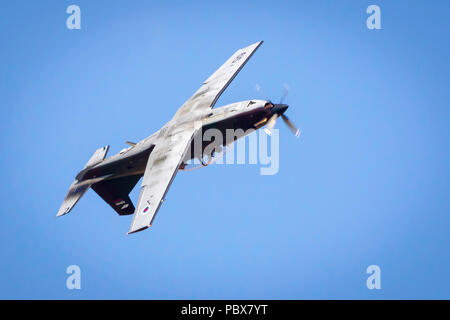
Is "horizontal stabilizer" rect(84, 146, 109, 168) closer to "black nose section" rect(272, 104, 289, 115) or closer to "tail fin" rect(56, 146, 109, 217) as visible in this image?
"tail fin" rect(56, 146, 109, 217)

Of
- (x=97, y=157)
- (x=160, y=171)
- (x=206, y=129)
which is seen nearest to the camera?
(x=160, y=171)

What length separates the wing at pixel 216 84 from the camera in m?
53.2

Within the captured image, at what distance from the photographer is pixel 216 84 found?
55.6 m

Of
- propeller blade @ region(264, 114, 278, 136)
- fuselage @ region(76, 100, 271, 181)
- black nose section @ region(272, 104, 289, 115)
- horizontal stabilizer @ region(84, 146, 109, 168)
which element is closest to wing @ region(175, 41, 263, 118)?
fuselage @ region(76, 100, 271, 181)

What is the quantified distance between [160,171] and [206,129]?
454cm

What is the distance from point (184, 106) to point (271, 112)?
7.97 m

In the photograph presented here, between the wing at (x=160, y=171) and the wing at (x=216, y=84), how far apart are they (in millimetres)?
2779

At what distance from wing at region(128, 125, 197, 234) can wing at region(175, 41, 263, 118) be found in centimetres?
278

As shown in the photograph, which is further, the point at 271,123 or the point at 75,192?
the point at 75,192

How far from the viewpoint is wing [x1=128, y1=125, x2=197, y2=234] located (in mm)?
43897

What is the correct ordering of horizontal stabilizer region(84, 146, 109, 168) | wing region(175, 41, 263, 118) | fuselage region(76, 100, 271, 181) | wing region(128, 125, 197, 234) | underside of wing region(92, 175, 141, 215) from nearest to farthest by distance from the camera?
wing region(128, 125, 197, 234), fuselage region(76, 100, 271, 181), underside of wing region(92, 175, 141, 215), wing region(175, 41, 263, 118), horizontal stabilizer region(84, 146, 109, 168)

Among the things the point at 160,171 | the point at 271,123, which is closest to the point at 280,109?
the point at 271,123

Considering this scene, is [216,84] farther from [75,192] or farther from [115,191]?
[75,192]
